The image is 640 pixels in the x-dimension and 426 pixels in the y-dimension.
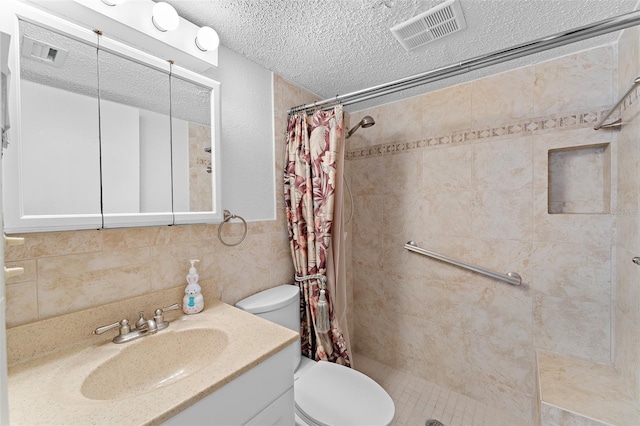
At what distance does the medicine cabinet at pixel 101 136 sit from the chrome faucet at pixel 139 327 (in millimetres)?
364

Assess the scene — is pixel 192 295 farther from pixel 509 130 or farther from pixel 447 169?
pixel 509 130

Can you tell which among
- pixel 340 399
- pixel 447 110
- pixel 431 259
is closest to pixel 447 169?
pixel 447 110

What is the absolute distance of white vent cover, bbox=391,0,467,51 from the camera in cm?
110

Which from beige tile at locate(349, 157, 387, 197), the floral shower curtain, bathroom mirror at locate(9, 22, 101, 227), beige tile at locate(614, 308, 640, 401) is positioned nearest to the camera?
bathroom mirror at locate(9, 22, 101, 227)

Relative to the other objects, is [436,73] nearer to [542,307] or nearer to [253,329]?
[253,329]

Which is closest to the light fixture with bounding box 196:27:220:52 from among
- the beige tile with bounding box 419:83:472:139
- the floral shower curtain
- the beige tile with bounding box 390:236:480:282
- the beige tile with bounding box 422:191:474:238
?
the floral shower curtain

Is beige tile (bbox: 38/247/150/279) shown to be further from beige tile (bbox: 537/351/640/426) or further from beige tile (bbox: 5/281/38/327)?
beige tile (bbox: 537/351/640/426)

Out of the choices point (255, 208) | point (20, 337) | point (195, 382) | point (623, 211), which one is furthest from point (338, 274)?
point (623, 211)

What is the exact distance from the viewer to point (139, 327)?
949 mm

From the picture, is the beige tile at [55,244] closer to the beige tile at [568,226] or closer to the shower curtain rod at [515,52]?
the shower curtain rod at [515,52]

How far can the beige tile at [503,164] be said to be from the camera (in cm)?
151

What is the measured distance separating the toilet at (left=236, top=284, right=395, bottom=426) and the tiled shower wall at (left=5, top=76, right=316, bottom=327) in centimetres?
17

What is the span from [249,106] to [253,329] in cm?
116

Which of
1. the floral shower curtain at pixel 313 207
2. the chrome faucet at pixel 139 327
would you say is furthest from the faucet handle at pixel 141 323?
the floral shower curtain at pixel 313 207
